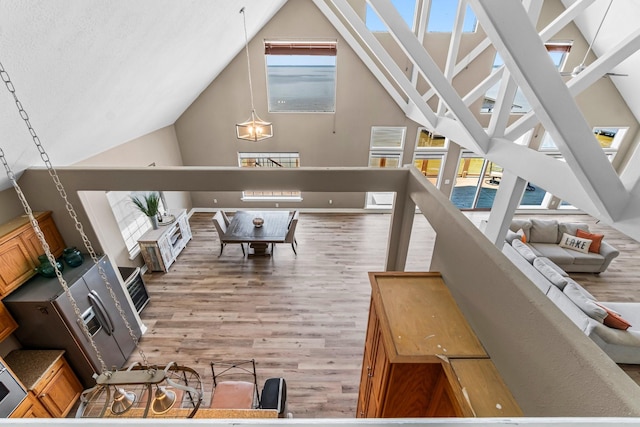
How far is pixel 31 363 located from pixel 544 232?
8.45 meters

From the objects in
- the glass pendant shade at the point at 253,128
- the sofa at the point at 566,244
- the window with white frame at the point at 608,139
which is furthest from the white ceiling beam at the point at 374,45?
the window with white frame at the point at 608,139

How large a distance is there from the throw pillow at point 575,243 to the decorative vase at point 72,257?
8.25 meters

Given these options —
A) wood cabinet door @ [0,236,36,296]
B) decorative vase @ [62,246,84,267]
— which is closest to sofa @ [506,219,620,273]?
decorative vase @ [62,246,84,267]

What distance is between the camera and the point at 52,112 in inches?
94.3

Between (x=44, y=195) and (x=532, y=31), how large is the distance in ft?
14.4

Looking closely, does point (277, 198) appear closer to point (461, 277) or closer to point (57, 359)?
point (57, 359)

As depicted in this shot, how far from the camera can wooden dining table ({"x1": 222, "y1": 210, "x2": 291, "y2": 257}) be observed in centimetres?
541

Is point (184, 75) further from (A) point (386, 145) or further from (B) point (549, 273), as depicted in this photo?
(B) point (549, 273)

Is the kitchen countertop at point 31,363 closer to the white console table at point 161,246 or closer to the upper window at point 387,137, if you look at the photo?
the white console table at point 161,246

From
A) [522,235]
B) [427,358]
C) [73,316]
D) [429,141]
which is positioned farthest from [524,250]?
[73,316]

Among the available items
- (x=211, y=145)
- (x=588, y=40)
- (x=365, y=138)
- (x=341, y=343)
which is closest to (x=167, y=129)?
(x=211, y=145)

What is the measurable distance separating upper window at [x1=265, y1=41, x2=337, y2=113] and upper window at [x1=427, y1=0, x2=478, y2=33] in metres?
2.09

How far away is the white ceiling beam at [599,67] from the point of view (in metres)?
2.03

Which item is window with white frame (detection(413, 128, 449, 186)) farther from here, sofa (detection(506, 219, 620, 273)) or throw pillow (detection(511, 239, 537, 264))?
throw pillow (detection(511, 239, 537, 264))
